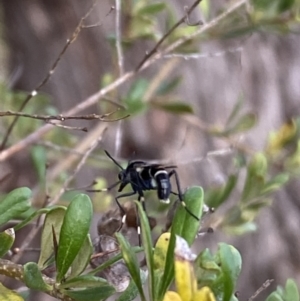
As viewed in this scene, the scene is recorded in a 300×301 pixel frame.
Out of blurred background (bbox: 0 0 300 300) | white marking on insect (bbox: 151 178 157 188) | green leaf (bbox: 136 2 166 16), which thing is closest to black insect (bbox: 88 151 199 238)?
white marking on insect (bbox: 151 178 157 188)

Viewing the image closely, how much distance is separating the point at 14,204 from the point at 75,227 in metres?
0.08

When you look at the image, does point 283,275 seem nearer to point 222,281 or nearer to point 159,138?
point 159,138

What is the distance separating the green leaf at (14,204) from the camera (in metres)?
0.47

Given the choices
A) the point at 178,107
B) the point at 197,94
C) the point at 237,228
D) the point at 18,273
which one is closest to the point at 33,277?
the point at 18,273

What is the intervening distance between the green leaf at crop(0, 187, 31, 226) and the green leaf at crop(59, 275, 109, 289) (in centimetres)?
9

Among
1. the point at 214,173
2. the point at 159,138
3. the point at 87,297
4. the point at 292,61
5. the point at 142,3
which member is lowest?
the point at 87,297

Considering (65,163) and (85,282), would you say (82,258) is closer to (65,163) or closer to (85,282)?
(85,282)

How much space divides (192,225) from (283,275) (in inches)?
47.2

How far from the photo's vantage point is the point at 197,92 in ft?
5.32

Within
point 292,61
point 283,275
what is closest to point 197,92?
point 292,61

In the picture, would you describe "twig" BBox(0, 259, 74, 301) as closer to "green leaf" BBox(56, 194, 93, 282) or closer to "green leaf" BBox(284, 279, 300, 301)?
"green leaf" BBox(56, 194, 93, 282)

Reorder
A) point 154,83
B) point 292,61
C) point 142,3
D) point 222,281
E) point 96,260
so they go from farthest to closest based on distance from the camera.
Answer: point 292,61 < point 154,83 < point 142,3 < point 96,260 < point 222,281

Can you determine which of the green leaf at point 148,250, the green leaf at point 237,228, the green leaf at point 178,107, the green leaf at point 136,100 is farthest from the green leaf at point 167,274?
the green leaf at point 178,107

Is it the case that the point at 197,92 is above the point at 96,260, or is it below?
above
